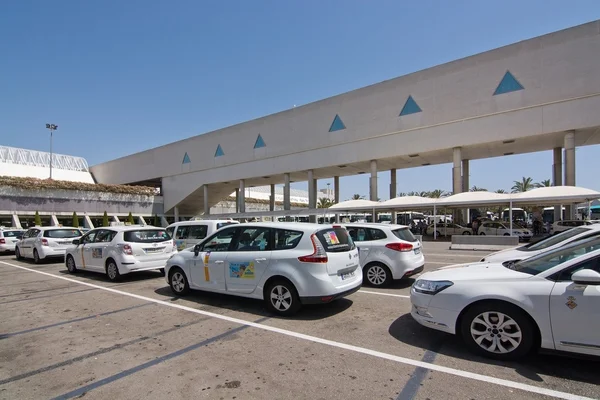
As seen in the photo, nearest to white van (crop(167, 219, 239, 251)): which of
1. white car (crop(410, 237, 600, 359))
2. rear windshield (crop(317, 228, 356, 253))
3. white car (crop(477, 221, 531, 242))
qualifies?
rear windshield (crop(317, 228, 356, 253))

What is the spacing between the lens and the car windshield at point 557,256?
390 centimetres

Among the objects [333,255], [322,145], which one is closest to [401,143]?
[322,145]

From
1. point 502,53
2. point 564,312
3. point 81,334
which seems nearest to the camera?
point 564,312

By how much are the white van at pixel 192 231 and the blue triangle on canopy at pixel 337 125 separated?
24.0 meters

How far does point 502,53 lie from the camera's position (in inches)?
979

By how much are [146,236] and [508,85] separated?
87.8ft

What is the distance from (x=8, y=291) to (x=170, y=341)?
20.7ft

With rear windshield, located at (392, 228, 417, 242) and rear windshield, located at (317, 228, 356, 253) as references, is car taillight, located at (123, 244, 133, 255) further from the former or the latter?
rear windshield, located at (392, 228, 417, 242)

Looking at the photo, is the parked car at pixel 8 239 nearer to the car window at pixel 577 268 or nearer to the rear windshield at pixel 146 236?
the rear windshield at pixel 146 236

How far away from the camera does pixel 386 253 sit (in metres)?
7.78

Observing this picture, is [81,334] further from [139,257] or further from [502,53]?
[502,53]

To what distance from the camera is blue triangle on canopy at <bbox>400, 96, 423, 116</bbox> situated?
94.4 feet

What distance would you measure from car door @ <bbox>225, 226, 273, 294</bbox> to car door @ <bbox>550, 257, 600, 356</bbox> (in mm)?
3947

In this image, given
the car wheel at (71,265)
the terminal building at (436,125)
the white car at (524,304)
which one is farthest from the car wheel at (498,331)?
the terminal building at (436,125)
